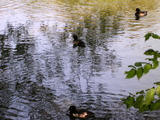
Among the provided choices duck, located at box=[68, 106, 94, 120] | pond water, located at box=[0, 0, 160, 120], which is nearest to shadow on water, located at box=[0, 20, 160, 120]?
pond water, located at box=[0, 0, 160, 120]

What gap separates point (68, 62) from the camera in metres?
11.9

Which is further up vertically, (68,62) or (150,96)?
(150,96)

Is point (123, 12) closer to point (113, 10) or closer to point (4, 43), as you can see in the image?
point (113, 10)

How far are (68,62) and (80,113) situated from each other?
448 centimetres

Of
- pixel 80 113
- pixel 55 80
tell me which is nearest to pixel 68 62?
pixel 55 80

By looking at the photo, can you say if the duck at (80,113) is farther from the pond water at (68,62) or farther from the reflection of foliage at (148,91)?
the reflection of foliage at (148,91)

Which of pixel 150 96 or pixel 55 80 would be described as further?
pixel 55 80

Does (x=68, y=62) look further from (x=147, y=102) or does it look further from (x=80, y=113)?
(x=147, y=102)

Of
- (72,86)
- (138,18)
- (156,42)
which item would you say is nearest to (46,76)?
(72,86)

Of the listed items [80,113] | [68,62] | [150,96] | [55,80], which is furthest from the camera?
[68,62]

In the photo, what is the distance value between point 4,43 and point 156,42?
8289 millimetres

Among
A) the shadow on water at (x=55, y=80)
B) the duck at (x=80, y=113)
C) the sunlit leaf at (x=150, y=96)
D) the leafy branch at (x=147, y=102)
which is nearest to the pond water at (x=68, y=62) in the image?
the shadow on water at (x=55, y=80)

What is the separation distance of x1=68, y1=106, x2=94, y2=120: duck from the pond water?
242 millimetres

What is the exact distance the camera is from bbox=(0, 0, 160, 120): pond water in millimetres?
8250
